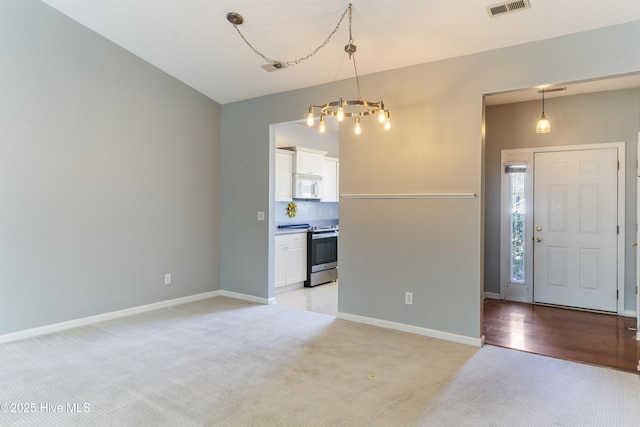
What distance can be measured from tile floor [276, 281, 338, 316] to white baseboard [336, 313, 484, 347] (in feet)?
1.16

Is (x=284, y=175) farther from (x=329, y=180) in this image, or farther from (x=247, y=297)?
(x=247, y=297)

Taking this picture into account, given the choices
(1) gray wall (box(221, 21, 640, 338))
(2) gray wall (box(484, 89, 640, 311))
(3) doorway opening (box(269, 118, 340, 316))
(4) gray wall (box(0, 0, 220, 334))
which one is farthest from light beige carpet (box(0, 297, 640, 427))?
(2) gray wall (box(484, 89, 640, 311))

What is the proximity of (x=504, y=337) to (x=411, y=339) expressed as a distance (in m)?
0.99

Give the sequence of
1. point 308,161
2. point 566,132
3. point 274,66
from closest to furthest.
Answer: point 274,66 < point 566,132 < point 308,161

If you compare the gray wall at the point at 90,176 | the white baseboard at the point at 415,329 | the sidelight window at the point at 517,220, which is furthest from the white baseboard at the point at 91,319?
the sidelight window at the point at 517,220

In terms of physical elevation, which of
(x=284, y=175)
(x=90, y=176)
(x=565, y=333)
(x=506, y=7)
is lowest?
(x=565, y=333)

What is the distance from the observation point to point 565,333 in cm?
412

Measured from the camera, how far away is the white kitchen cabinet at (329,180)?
7.23 meters

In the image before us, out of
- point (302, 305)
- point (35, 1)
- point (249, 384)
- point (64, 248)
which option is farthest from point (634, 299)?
point (35, 1)

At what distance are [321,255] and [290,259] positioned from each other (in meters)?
0.72

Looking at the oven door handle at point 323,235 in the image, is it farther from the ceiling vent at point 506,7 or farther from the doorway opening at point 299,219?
the ceiling vent at point 506,7

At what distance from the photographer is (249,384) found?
2.86m

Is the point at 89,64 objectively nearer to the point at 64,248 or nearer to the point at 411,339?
the point at 64,248

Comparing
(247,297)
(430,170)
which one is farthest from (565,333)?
(247,297)
